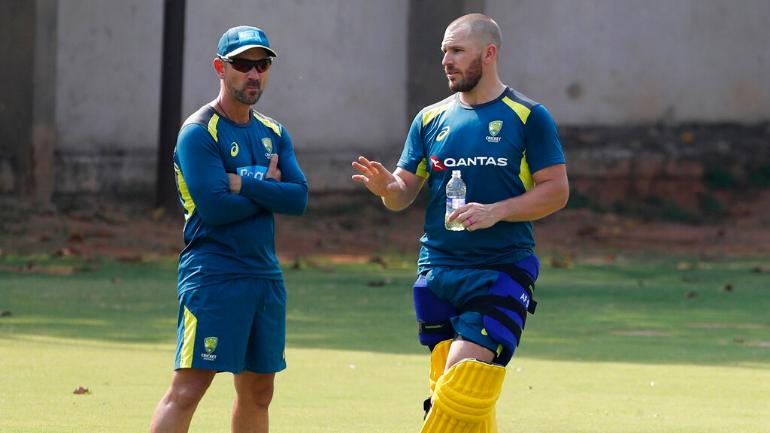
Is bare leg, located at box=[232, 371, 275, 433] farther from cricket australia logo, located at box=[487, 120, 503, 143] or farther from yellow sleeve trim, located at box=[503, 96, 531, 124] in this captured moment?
yellow sleeve trim, located at box=[503, 96, 531, 124]

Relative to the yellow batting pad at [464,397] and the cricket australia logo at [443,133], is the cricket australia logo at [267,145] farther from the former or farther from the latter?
the yellow batting pad at [464,397]

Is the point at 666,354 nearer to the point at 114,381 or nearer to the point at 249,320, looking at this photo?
the point at 114,381

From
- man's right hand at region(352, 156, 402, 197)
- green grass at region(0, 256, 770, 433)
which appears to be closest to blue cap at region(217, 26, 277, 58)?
man's right hand at region(352, 156, 402, 197)

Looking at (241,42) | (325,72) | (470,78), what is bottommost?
(325,72)

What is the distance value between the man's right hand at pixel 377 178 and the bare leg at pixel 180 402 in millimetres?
1141

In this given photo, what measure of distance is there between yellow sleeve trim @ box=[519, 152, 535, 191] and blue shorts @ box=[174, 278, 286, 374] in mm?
1193

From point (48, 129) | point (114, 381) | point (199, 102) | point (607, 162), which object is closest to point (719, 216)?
point (607, 162)

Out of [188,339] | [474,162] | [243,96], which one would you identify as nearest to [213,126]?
[243,96]

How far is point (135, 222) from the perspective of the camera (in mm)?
23109

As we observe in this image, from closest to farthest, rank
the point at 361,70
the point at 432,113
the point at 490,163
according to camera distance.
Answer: the point at 490,163 < the point at 432,113 < the point at 361,70

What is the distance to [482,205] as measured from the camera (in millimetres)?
6766

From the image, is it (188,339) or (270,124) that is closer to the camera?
(188,339)

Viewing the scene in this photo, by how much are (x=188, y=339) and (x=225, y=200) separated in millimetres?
612

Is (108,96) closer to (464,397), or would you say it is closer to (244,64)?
(244,64)
